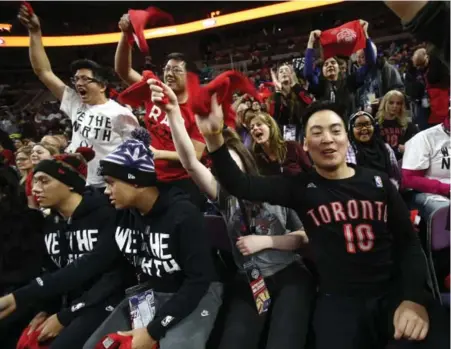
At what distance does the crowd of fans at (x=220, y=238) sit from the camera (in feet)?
5.65

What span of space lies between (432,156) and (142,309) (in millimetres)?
1819

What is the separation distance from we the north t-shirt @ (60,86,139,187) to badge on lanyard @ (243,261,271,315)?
1.35m

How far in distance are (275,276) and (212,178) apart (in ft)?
1.66

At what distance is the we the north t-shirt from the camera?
2883 mm

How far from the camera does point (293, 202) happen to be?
185cm

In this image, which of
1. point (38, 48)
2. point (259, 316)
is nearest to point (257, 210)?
point (259, 316)

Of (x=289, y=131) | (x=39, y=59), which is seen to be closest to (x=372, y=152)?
(x=289, y=131)

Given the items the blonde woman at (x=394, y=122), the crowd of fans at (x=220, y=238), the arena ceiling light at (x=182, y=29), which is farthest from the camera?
the arena ceiling light at (x=182, y=29)

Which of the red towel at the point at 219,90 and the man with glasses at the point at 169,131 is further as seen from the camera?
the man with glasses at the point at 169,131

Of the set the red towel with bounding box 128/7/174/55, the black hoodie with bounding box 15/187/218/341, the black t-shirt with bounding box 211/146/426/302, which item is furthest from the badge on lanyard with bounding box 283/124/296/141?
the black t-shirt with bounding box 211/146/426/302

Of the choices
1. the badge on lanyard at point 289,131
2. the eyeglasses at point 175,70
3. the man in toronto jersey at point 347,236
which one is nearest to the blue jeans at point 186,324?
the man in toronto jersey at point 347,236

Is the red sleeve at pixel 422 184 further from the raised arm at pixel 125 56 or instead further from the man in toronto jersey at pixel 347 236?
the raised arm at pixel 125 56

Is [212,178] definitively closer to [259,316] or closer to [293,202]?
[293,202]

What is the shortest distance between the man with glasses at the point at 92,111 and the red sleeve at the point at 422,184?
64.7 inches
